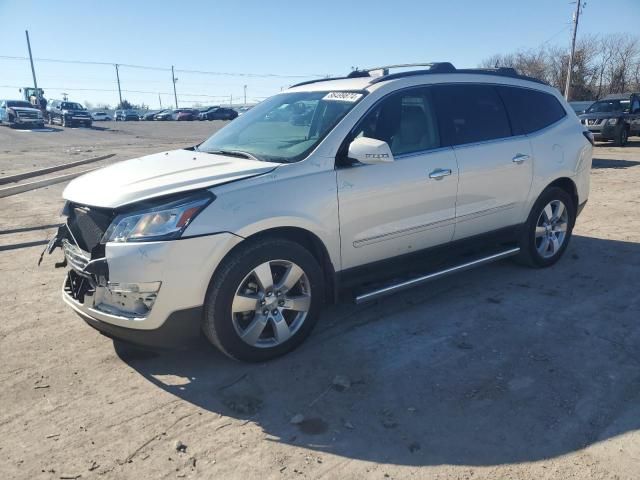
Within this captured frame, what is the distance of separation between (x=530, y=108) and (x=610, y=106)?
18555mm

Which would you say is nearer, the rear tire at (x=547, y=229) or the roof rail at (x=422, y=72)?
the roof rail at (x=422, y=72)

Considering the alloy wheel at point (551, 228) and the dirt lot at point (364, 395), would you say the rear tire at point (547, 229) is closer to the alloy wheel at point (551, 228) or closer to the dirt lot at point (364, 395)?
→ the alloy wheel at point (551, 228)

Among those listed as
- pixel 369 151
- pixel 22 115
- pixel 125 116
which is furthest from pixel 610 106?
pixel 125 116

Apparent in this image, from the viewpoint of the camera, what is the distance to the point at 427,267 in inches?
173

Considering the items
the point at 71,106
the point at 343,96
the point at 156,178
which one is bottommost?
the point at 156,178

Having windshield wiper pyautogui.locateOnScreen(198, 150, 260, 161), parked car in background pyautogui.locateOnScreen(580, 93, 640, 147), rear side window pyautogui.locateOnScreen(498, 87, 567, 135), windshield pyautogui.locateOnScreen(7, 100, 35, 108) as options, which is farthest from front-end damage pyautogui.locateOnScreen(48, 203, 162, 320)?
windshield pyautogui.locateOnScreen(7, 100, 35, 108)

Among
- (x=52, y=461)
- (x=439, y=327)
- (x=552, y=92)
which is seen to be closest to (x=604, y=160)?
(x=552, y=92)

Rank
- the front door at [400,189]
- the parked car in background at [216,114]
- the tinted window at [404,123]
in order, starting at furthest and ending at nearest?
the parked car in background at [216,114]
the tinted window at [404,123]
the front door at [400,189]

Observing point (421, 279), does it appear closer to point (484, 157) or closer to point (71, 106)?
point (484, 157)

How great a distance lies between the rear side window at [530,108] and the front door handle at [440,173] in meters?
1.16

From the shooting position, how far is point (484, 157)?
4.48 m

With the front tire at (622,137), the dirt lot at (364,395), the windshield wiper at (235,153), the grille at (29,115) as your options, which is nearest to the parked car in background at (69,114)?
the grille at (29,115)

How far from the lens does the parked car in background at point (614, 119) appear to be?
63.8ft

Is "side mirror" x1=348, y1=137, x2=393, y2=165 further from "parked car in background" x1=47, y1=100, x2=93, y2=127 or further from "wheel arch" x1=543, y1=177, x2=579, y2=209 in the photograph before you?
"parked car in background" x1=47, y1=100, x2=93, y2=127
